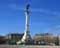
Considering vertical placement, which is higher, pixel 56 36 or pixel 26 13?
pixel 26 13

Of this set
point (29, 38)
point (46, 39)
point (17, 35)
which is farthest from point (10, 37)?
point (46, 39)

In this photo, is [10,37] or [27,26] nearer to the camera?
[27,26]

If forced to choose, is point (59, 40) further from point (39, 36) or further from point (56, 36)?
point (39, 36)

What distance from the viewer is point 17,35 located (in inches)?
1751

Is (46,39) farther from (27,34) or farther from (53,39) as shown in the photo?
(27,34)

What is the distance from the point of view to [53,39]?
43.5 m

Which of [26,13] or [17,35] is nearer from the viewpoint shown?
[26,13]

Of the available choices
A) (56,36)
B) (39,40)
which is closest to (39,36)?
(39,40)

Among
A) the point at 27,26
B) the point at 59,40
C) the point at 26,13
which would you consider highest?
the point at 26,13

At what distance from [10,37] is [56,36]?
9770 millimetres

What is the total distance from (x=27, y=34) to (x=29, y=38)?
4.66 ft

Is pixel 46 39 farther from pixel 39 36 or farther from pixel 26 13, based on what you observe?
pixel 26 13

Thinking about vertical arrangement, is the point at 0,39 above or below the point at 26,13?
below

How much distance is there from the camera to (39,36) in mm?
44344
